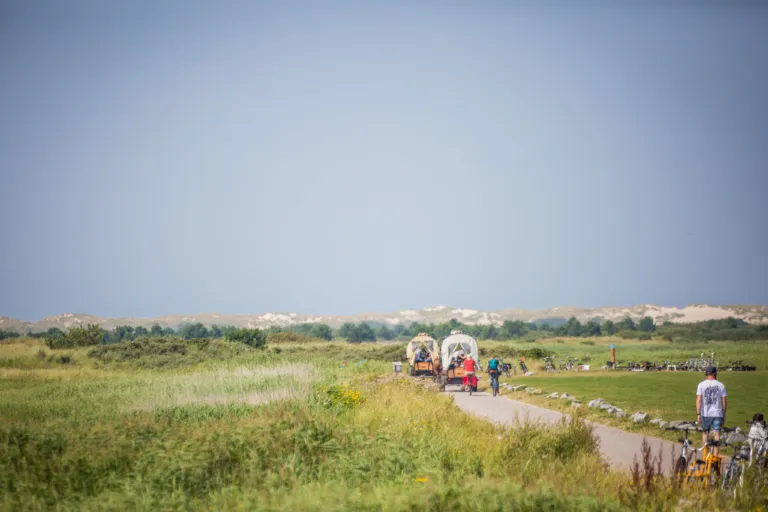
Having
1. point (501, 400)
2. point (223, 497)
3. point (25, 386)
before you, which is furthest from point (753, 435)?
point (25, 386)

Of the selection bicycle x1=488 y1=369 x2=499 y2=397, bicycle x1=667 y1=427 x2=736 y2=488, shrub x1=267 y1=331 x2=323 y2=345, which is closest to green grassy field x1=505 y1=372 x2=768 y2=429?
bicycle x1=488 y1=369 x2=499 y2=397

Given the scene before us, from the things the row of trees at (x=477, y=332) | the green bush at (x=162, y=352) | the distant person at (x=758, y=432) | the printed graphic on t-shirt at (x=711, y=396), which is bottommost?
the row of trees at (x=477, y=332)

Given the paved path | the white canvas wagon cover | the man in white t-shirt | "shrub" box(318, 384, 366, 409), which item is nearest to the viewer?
the man in white t-shirt

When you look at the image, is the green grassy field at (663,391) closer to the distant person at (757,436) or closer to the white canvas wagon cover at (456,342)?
the white canvas wagon cover at (456,342)

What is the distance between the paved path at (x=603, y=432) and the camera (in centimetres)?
1273

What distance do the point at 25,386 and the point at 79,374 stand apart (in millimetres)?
6149

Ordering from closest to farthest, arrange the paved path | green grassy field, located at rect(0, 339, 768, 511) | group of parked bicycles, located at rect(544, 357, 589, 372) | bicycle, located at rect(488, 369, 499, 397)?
1. green grassy field, located at rect(0, 339, 768, 511)
2. the paved path
3. bicycle, located at rect(488, 369, 499, 397)
4. group of parked bicycles, located at rect(544, 357, 589, 372)

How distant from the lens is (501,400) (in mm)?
25734

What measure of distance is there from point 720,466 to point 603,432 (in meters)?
6.73

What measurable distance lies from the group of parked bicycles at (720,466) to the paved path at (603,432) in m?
0.43

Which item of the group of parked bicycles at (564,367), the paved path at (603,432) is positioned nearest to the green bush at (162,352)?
the paved path at (603,432)

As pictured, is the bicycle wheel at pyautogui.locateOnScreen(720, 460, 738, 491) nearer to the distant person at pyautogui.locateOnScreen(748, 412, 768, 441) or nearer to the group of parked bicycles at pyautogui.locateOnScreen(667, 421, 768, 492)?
the group of parked bicycles at pyautogui.locateOnScreen(667, 421, 768, 492)

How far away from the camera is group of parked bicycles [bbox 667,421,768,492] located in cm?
930

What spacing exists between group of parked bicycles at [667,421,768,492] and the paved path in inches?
16.9
